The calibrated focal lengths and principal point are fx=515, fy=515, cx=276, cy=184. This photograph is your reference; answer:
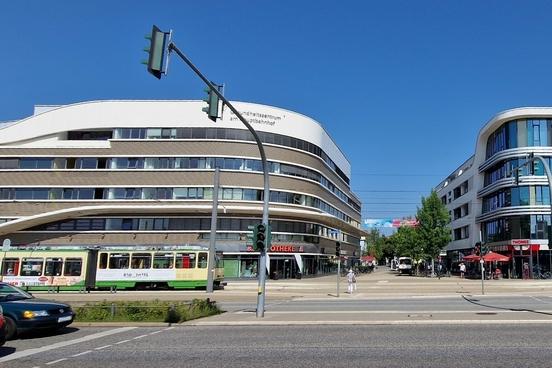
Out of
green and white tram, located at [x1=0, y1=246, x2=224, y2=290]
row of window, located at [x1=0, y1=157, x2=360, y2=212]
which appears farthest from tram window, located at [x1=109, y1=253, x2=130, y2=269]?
row of window, located at [x1=0, y1=157, x2=360, y2=212]

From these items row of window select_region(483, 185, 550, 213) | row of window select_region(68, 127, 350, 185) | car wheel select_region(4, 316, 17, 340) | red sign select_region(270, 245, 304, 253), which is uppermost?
row of window select_region(68, 127, 350, 185)

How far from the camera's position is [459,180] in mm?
80812

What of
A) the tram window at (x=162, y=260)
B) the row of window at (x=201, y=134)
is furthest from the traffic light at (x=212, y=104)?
the row of window at (x=201, y=134)

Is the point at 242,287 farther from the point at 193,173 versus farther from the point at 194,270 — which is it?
the point at 193,173

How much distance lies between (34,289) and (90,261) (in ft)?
13.0

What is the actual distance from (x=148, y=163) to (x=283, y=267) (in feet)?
61.1

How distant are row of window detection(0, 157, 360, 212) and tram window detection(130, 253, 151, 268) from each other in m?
20.7

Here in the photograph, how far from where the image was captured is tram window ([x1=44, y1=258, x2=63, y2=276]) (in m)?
34.9

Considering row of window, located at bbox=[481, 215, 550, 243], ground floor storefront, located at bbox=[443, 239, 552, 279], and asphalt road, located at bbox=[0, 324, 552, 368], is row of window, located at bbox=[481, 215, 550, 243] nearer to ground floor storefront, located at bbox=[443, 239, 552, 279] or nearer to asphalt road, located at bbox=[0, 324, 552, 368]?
ground floor storefront, located at bbox=[443, 239, 552, 279]

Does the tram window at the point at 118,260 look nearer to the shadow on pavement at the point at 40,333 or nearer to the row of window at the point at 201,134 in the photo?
the shadow on pavement at the point at 40,333

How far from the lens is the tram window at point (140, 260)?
35938 millimetres

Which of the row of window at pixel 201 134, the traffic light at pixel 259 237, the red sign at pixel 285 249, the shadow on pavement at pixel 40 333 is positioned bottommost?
the shadow on pavement at pixel 40 333

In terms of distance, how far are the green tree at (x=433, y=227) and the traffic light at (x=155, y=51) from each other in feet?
166

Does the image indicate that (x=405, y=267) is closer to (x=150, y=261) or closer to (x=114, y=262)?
(x=150, y=261)
